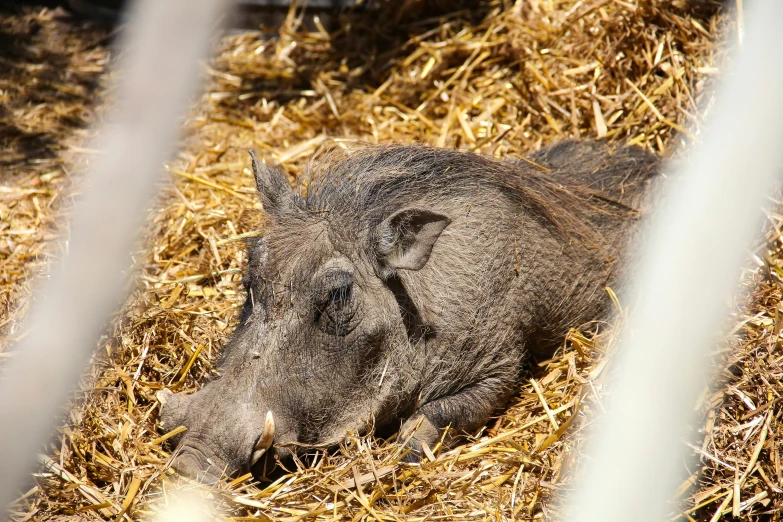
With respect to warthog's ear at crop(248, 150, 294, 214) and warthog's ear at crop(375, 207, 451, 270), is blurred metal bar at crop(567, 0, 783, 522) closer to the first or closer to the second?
warthog's ear at crop(375, 207, 451, 270)

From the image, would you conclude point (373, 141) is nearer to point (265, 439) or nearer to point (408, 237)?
point (408, 237)

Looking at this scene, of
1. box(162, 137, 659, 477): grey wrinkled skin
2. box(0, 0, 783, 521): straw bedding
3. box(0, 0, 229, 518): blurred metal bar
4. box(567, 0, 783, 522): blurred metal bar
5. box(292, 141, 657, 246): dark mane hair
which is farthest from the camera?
box(292, 141, 657, 246): dark mane hair

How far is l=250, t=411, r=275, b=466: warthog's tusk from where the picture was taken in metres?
2.62

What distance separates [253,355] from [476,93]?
298 centimetres

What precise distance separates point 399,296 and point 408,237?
0.28 meters

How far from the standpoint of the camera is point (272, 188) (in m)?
3.08

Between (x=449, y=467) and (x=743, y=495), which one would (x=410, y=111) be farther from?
(x=743, y=495)

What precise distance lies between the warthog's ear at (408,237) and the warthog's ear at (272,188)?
1.56ft

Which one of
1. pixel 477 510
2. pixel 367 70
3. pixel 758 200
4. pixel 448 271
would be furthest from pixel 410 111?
pixel 758 200

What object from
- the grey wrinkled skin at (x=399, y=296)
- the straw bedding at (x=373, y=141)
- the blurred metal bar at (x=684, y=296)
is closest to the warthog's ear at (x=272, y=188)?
the grey wrinkled skin at (x=399, y=296)

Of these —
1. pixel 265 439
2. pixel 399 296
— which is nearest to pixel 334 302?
pixel 399 296

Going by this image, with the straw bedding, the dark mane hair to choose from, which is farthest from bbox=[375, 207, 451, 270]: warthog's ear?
the straw bedding

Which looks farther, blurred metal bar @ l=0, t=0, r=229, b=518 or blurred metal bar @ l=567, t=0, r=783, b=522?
blurred metal bar @ l=567, t=0, r=783, b=522

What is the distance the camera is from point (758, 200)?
4.05ft
